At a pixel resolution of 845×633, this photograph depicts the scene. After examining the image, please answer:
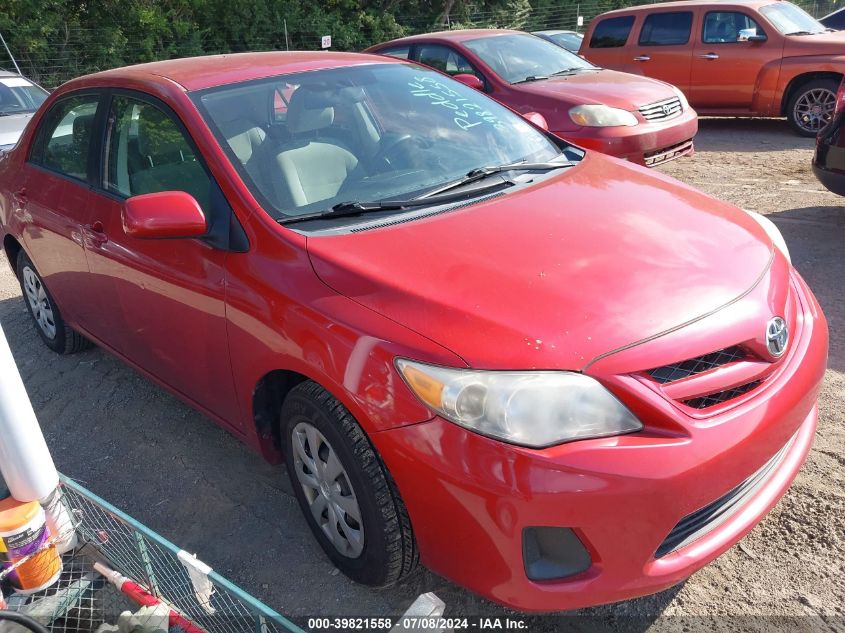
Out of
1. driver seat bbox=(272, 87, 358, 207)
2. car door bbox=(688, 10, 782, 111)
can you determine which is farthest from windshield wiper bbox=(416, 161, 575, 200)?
car door bbox=(688, 10, 782, 111)

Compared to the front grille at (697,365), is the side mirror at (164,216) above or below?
above

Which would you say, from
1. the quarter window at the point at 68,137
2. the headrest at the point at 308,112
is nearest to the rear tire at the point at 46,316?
the quarter window at the point at 68,137

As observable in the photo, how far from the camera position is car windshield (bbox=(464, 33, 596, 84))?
788 centimetres

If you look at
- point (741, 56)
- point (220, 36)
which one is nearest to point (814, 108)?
point (741, 56)

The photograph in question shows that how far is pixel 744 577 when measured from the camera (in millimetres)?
2465

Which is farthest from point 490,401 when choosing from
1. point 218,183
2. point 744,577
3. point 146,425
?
point 146,425

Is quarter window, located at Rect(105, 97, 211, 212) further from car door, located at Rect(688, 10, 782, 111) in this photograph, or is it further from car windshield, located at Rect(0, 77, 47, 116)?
car door, located at Rect(688, 10, 782, 111)

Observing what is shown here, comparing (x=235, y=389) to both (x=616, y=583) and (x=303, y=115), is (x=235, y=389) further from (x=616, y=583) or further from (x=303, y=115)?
(x=616, y=583)

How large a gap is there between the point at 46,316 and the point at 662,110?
5.58m

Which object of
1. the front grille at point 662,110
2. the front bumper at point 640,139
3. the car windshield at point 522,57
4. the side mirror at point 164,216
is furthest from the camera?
the car windshield at point 522,57

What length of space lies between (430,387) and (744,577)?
1306 millimetres

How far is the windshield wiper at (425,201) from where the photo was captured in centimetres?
266

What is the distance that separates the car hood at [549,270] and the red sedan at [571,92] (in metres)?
4.13

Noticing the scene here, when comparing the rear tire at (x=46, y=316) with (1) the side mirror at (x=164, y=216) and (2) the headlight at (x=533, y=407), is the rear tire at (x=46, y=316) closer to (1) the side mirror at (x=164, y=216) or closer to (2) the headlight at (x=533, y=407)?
(1) the side mirror at (x=164, y=216)
